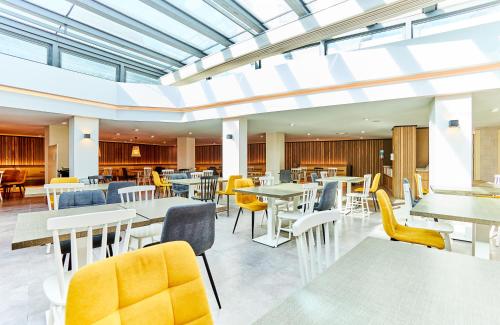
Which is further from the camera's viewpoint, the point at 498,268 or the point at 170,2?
the point at 170,2

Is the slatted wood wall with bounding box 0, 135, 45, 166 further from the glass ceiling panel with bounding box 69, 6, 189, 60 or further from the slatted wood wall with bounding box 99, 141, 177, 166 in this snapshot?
the glass ceiling panel with bounding box 69, 6, 189, 60

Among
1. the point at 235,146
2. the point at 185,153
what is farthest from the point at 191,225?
the point at 185,153

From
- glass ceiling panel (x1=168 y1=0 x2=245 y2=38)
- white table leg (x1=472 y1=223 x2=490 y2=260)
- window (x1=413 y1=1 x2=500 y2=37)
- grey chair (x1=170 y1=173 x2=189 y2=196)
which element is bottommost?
white table leg (x1=472 y1=223 x2=490 y2=260)

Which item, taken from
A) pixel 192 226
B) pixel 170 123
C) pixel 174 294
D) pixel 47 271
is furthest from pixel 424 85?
pixel 170 123

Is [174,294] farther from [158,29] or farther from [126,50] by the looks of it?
[126,50]

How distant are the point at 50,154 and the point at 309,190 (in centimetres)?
1035

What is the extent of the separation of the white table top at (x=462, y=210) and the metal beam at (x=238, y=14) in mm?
4739

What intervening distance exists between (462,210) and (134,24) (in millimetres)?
6811

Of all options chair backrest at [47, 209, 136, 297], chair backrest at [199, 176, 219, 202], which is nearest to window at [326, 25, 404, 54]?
chair backrest at [199, 176, 219, 202]

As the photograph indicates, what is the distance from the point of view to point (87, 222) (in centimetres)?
153

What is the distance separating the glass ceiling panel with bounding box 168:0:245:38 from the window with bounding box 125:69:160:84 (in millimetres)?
4195

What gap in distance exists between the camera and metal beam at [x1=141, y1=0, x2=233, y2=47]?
4.93 metres

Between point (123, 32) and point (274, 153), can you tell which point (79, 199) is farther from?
point (274, 153)

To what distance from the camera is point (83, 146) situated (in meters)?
7.63
